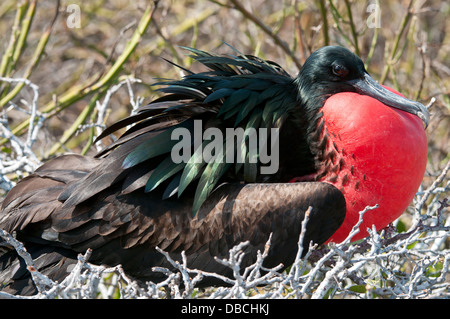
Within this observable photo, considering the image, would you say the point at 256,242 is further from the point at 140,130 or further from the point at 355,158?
the point at 140,130

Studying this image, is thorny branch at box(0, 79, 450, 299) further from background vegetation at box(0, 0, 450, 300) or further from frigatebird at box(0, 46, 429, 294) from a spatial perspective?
background vegetation at box(0, 0, 450, 300)

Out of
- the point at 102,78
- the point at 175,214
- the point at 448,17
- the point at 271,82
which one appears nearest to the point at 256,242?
the point at 175,214

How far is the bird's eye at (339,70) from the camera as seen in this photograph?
123 inches

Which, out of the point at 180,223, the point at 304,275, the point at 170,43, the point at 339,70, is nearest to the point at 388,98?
the point at 339,70

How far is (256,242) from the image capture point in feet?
9.48

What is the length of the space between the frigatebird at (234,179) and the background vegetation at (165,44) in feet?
3.90

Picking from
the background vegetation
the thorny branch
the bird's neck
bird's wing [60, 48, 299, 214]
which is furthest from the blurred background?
the thorny branch

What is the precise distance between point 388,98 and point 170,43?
198cm

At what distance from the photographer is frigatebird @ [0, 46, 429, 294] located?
2.85m

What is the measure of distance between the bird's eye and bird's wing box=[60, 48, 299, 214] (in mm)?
225

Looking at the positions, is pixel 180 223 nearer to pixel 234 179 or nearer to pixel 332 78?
pixel 234 179

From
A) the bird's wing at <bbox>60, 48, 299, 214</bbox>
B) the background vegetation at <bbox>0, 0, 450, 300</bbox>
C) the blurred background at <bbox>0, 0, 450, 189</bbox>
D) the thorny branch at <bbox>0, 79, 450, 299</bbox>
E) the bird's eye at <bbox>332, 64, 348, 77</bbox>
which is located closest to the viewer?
the thorny branch at <bbox>0, 79, 450, 299</bbox>

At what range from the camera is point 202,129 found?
3.03m

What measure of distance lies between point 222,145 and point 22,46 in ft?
6.42
